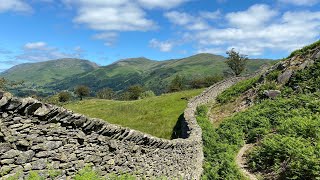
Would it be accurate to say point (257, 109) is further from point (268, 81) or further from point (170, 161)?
point (170, 161)

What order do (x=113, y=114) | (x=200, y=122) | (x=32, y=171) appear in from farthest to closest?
(x=113, y=114)
(x=200, y=122)
(x=32, y=171)

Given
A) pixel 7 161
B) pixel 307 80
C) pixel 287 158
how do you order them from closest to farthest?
pixel 7 161 < pixel 287 158 < pixel 307 80

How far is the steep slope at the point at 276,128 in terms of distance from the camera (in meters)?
19.2

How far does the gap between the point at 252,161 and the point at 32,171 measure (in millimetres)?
18277

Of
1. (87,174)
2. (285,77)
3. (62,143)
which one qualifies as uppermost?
(285,77)

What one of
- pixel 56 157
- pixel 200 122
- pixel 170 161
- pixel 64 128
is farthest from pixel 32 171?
pixel 200 122

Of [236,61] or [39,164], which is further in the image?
[236,61]

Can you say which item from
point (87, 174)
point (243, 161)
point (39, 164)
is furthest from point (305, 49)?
point (39, 164)

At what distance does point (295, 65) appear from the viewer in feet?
144

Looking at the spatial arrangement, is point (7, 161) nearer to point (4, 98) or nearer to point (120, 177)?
point (4, 98)

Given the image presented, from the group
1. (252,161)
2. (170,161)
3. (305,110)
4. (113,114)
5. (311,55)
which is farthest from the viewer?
(113,114)

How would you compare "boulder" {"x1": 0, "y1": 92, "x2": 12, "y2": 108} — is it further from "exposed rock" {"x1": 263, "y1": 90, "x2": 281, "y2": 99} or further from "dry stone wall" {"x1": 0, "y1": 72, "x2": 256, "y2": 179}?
"exposed rock" {"x1": 263, "y1": 90, "x2": 281, "y2": 99}

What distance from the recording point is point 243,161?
23.2 metres

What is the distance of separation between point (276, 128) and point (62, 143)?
2274 centimetres
